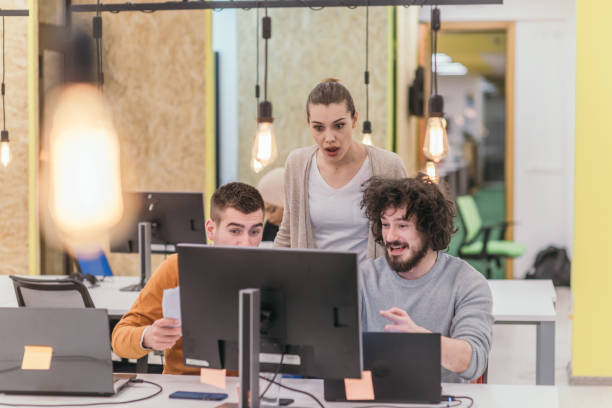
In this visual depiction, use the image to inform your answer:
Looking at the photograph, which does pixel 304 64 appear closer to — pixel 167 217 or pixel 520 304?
pixel 167 217

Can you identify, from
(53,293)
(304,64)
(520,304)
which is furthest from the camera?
(304,64)

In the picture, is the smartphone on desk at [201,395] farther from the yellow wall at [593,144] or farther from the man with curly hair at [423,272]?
the yellow wall at [593,144]

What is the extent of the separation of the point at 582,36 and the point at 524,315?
225 centimetres

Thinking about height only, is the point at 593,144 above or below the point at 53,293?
above

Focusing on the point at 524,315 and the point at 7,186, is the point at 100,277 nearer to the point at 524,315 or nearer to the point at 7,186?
the point at 7,186

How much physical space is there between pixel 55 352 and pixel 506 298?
2.41 m

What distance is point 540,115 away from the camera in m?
8.82

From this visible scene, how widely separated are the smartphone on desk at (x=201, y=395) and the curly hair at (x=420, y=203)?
0.73 metres

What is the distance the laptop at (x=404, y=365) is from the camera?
77.0 inches

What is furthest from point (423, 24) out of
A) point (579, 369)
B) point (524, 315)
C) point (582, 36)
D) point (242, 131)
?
point (524, 315)

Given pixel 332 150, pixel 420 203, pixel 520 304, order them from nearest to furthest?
pixel 420 203, pixel 332 150, pixel 520 304

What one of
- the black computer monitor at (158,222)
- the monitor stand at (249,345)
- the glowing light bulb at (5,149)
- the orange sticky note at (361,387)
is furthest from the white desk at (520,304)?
the monitor stand at (249,345)

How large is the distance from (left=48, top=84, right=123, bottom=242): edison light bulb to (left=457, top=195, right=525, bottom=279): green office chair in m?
3.56

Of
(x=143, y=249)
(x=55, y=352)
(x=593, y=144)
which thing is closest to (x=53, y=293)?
(x=143, y=249)
